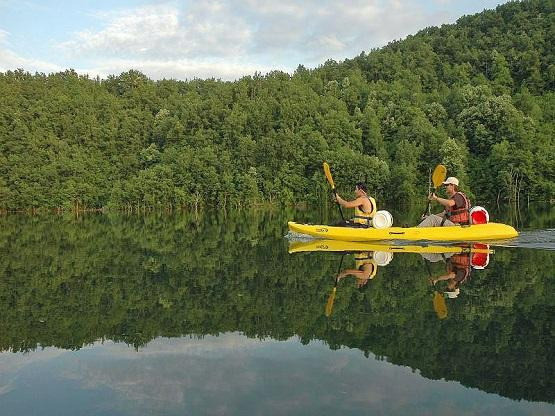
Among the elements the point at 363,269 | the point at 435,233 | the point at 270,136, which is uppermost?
the point at 270,136

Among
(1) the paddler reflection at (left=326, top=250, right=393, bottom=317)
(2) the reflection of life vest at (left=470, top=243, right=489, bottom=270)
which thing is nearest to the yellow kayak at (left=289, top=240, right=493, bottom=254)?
(1) the paddler reflection at (left=326, top=250, right=393, bottom=317)

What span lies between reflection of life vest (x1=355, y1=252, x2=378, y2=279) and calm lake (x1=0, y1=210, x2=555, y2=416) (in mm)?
131

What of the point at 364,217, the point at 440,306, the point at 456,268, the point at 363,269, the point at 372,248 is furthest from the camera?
the point at 364,217

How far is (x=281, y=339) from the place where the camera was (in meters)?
6.69

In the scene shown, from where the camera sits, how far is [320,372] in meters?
5.58

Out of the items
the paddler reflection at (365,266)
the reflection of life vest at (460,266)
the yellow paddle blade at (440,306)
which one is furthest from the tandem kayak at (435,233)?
the yellow paddle blade at (440,306)

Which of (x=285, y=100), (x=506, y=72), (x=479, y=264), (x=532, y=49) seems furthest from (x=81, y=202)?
(x=532, y=49)

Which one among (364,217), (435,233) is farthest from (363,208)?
(435,233)

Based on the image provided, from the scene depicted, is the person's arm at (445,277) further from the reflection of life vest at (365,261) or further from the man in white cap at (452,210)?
the man in white cap at (452,210)

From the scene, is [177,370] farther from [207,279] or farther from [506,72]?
[506,72]

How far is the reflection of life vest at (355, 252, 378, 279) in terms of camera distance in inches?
416

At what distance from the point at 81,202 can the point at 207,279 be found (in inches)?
1697

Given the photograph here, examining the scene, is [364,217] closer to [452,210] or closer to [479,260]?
[452,210]

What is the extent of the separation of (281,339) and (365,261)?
559 cm
